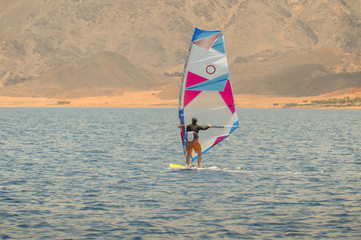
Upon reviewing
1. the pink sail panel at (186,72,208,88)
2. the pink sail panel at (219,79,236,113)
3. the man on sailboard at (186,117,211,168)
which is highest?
the pink sail panel at (186,72,208,88)

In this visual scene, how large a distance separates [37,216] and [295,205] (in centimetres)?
948

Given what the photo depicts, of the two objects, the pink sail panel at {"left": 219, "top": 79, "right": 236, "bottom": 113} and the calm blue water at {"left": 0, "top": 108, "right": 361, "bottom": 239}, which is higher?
the pink sail panel at {"left": 219, "top": 79, "right": 236, "bottom": 113}

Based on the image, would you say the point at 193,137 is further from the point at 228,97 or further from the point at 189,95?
the point at 228,97

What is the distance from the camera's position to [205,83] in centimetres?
3378

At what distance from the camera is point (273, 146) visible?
5619 cm

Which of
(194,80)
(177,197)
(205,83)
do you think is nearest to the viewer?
(177,197)

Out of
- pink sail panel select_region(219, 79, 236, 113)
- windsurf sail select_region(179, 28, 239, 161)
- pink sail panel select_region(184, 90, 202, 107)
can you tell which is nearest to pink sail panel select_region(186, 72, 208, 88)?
windsurf sail select_region(179, 28, 239, 161)

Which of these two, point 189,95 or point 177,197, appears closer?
point 177,197

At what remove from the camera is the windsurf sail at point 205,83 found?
33.5 meters

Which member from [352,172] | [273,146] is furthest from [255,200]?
[273,146]

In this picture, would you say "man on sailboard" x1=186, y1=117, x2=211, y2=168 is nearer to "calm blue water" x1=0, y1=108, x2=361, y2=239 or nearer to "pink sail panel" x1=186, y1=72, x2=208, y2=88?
"calm blue water" x1=0, y1=108, x2=361, y2=239

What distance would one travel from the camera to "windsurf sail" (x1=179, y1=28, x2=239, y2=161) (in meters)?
33.5

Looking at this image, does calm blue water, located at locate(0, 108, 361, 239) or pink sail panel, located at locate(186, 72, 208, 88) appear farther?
pink sail panel, located at locate(186, 72, 208, 88)

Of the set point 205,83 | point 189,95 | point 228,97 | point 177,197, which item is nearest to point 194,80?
point 205,83
